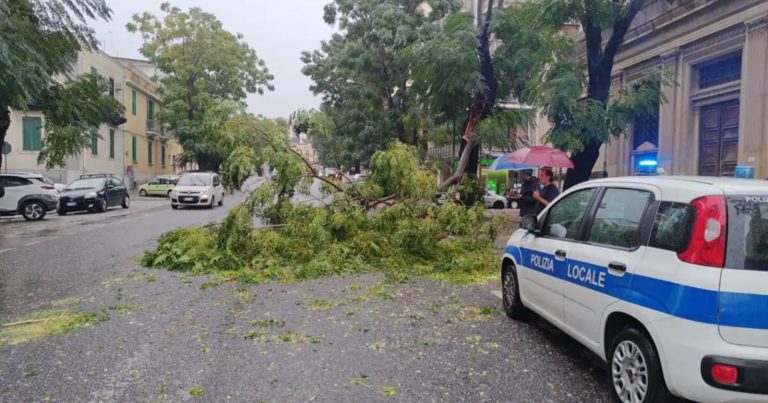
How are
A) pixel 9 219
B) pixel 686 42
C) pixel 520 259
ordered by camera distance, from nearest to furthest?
pixel 520 259, pixel 686 42, pixel 9 219

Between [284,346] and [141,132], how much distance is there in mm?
45968

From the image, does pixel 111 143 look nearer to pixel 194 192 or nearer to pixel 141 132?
pixel 141 132

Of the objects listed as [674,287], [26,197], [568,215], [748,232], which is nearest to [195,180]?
[26,197]

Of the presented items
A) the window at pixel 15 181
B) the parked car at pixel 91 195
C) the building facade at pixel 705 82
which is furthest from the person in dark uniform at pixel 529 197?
the parked car at pixel 91 195

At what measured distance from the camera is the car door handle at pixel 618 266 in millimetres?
3754

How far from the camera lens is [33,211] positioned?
18.7 metres

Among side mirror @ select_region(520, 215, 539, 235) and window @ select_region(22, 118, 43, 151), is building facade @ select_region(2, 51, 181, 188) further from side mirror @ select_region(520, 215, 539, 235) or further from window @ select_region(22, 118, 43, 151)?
side mirror @ select_region(520, 215, 539, 235)

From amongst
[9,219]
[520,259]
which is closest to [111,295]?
[520,259]

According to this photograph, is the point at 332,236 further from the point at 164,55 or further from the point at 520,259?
the point at 164,55

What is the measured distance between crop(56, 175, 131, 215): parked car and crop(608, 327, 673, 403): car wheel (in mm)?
21755

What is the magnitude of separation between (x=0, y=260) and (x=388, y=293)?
24.7ft

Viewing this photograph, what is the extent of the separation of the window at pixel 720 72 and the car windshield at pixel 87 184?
2247 centimetres

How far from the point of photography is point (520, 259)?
5.78 m

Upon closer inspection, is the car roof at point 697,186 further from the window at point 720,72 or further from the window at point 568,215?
the window at point 720,72
